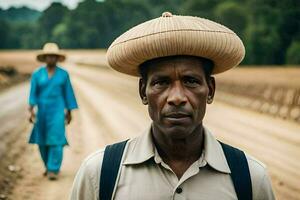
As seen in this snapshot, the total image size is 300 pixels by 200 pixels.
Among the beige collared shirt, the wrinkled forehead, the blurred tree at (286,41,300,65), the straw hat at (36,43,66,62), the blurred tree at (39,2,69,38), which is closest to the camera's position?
the beige collared shirt

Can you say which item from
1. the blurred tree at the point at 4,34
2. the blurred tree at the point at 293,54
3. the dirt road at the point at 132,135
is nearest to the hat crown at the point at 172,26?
the dirt road at the point at 132,135

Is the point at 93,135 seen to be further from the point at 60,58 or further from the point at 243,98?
the point at 243,98

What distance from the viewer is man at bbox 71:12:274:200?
238cm

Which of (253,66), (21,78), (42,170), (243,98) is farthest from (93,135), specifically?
(253,66)

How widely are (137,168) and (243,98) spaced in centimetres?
2098

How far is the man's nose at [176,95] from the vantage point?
2.43 meters

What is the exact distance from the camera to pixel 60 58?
9.01 m

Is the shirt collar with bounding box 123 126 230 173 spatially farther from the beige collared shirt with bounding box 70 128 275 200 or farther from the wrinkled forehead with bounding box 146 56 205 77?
the wrinkled forehead with bounding box 146 56 205 77

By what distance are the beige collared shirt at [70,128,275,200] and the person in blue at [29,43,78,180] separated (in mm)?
5990

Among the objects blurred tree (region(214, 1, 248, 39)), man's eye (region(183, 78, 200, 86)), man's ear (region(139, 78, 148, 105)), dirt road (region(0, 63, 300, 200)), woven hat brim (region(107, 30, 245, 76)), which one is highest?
blurred tree (region(214, 1, 248, 39))

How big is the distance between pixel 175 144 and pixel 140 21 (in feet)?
199

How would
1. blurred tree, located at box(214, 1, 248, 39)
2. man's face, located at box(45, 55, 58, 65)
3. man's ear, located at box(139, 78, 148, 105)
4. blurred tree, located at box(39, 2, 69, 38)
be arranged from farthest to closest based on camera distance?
blurred tree, located at box(39, 2, 69, 38), blurred tree, located at box(214, 1, 248, 39), man's face, located at box(45, 55, 58, 65), man's ear, located at box(139, 78, 148, 105)

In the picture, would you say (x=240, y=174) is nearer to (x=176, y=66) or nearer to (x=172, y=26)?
(x=176, y=66)

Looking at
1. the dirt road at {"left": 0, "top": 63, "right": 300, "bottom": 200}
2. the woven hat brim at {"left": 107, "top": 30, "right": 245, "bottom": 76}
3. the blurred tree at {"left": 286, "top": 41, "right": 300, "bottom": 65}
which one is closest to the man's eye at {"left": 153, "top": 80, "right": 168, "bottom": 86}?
the woven hat brim at {"left": 107, "top": 30, "right": 245, "bottom": 76}
